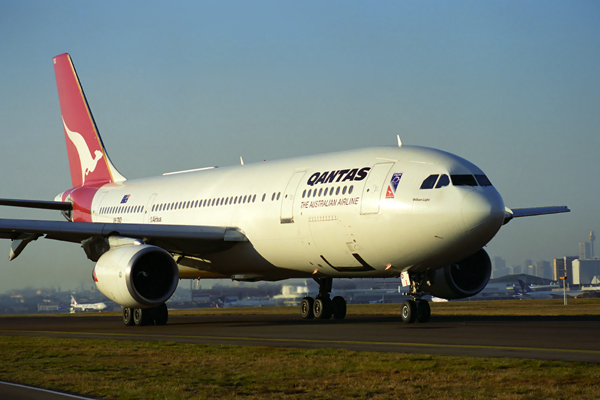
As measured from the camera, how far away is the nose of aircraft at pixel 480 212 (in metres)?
16.6

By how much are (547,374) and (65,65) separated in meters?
29.3

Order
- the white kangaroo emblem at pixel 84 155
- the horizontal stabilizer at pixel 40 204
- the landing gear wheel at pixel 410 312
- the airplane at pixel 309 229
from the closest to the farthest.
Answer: the airplane at pixel 309 229 → the landing gear wheel at pixel 410 312 → the horizontal stabilizer at pixel 40 204 → the white kangaroo emblem at pixel 84 155

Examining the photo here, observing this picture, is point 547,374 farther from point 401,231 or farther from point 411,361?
point 401,231

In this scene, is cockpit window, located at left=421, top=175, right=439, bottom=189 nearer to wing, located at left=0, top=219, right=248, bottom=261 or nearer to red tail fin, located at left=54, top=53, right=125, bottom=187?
wing, located at left=0, top=219, right=248, bottom=261

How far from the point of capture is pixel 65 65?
1323 inches

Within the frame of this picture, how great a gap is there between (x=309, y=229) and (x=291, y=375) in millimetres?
10054

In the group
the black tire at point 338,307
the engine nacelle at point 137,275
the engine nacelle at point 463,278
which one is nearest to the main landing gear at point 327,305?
the black tire at point 338,307

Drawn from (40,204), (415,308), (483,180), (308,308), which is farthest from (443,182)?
(40,204)

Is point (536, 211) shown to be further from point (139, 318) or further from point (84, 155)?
point (84, 155)

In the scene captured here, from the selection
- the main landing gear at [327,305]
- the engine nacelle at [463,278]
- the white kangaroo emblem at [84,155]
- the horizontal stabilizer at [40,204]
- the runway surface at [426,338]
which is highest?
the white kangaroo emblem at [84,155]

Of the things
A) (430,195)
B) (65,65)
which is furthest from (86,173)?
(430,195)

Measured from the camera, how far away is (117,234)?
21203 millimetres

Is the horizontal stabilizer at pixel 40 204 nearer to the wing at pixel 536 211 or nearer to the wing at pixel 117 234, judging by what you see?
the wing at pixel 117 234

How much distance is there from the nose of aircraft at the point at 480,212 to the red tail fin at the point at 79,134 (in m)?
18.0
